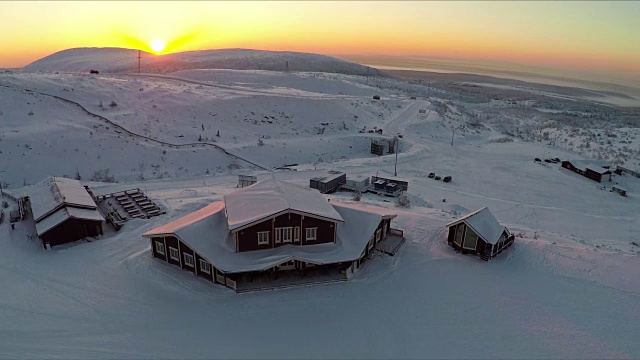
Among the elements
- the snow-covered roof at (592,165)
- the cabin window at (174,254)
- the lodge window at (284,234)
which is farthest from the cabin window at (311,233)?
the snow-covered roof at (592,165)

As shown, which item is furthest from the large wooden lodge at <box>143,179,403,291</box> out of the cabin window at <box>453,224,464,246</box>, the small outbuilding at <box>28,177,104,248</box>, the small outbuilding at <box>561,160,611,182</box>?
the small outbuilding at <box>561,160,611,182</box>

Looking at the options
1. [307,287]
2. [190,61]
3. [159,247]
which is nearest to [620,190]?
[307,287]

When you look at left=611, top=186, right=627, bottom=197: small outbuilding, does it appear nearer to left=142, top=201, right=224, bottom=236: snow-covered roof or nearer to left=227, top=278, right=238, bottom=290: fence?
left=142, top=201, right=224, bottom=236: snow-covered roof

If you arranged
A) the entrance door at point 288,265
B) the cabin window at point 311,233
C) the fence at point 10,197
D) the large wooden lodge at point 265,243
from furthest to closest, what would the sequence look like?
1. the fence at point 10,197
2. the cabin window at point 311,233
3. the entrance door at point 288,265
4. the large wooden lodge at point 265,243

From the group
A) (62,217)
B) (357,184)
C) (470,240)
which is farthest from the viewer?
(357,184)

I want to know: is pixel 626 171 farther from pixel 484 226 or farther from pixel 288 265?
pixel 288 265

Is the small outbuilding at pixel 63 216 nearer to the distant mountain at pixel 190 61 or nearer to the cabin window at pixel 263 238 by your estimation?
the cabin window at pixel 263 238
